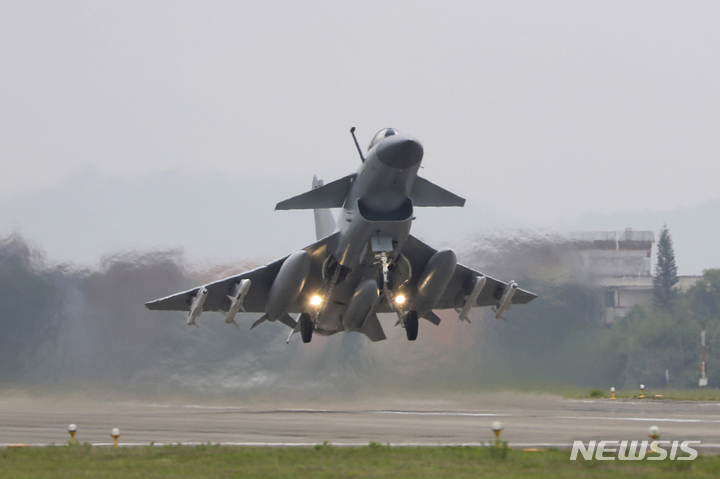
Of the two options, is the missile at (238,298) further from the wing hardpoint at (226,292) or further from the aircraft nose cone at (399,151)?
the aircraft nose cone at (399,151)

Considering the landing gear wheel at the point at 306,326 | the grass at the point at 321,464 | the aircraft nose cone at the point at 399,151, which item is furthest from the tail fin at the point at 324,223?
the grass at the point at 321,464

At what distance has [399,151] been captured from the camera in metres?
18.3

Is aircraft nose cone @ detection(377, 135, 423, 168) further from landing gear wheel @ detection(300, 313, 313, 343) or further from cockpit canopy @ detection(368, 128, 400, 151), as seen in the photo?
landing gear wheel @ detection(300, 313, 313, 343)

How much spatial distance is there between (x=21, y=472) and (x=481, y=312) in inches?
790

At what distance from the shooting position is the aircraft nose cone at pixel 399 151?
18.3 metres

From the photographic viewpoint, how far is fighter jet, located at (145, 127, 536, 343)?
1959 centimetres

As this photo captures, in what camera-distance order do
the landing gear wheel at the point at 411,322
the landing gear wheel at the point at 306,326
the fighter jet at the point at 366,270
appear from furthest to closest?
the landing gear wheel at the point at 306,326 < the landing gear wheel at the point at 411,322 < the fighter jet at the point at 366,270

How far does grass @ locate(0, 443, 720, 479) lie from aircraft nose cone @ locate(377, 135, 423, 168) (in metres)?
7.79

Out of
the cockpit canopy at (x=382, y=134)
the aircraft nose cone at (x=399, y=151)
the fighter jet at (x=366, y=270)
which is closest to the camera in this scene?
the aircraft nose cone at (x=399, y=151)

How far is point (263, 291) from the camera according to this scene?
81.2 ft

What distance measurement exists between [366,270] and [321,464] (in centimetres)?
1139

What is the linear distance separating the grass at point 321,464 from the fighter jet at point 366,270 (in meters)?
8.12

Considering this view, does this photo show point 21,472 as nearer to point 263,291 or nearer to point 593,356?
point 263,291

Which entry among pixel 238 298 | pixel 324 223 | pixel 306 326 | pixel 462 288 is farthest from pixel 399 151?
pixel 324 223
